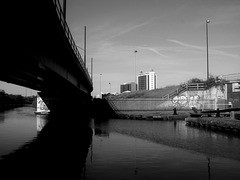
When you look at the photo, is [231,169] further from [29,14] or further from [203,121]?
[203,121]

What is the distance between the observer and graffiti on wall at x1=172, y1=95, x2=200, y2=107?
185 feet

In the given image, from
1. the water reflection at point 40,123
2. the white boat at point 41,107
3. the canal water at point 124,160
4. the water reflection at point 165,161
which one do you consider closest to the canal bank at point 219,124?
the water reflection at point 165,161

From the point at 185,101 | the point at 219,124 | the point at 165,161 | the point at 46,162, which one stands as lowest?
the point at 46,162

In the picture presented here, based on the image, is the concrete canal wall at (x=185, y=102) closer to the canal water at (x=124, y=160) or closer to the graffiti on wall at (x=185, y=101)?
the graffiti on wall at (x=185, y=101)

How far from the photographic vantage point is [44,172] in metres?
11.2

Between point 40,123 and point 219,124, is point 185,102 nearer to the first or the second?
point 219,124

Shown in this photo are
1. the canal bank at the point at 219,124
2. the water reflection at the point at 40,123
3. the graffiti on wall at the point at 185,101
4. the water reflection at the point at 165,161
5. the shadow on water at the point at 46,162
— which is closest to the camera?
the water reflection at the point at 165,161

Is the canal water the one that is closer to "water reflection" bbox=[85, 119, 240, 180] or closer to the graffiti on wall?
"water reflection" bbox=[85, 119, 240, 180]

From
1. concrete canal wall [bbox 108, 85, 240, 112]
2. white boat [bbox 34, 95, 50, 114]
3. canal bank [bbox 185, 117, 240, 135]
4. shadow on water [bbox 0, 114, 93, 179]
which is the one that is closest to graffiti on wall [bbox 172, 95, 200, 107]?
concrete canal wall [bbox 108, 85, 240, 112]

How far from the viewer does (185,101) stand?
56906 millimetres

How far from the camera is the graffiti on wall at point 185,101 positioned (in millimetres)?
56531

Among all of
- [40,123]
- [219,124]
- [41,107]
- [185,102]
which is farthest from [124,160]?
[41,107]

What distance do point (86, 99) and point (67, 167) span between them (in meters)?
60.6

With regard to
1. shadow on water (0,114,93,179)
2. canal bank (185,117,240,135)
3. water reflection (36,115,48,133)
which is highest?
canal bank (185,117,240,135)
